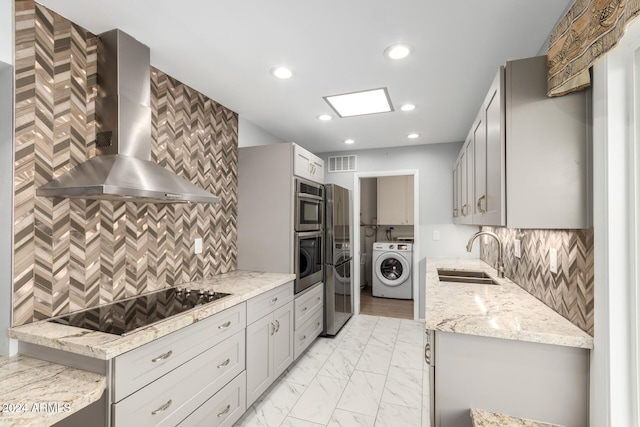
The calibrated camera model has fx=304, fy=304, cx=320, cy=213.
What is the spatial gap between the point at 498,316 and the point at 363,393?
4.60 feet

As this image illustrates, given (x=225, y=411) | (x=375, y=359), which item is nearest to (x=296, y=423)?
(x=225, y=411)

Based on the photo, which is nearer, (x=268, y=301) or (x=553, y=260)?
(x=553, y=260)

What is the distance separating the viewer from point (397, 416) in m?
2.13

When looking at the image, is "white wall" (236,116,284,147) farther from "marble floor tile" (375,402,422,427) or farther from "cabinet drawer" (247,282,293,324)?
"marble floor tile" (375,402,422,427)

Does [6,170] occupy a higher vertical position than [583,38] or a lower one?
lower

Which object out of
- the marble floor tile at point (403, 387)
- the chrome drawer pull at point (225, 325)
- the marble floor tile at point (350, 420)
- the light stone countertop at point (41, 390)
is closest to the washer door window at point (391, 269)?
the marble floor tile at point (403, 387)

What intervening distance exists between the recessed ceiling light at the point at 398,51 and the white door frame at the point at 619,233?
95 cm

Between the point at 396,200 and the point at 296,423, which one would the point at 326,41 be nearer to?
the point at 296,423

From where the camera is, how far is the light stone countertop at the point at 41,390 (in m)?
0.95

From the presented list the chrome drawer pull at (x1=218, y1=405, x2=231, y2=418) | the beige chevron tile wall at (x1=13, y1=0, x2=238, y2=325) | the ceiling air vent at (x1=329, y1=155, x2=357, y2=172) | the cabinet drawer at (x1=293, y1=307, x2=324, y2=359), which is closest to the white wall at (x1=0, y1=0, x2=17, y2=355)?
the beige chevron tile wall at (x1=13, y1=0, x2=238, y2=325)

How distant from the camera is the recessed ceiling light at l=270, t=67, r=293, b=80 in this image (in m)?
2.04

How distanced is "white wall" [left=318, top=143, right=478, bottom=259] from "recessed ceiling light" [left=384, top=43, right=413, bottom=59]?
7.87 feet

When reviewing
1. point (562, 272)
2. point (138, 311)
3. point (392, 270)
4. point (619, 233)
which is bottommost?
point (392, 270)

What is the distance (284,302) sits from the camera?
2.59 meters
